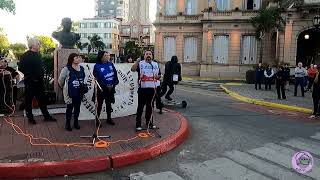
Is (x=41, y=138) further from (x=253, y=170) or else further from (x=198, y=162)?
(x=253, y=170)

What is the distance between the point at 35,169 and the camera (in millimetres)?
5660

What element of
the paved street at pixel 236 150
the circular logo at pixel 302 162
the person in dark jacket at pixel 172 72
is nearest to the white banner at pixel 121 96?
the paved street at pixel 236 150

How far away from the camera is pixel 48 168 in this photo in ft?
18.8

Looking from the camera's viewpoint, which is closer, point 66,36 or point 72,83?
point 72,83

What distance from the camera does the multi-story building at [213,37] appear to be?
33.3 m

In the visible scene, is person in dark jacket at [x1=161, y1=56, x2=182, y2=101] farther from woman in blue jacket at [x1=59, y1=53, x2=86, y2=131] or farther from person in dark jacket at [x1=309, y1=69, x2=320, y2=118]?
woman in blue jacket at [x1=59, y1=53, x2=86, y2=131]

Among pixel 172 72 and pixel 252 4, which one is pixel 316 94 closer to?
pixel 172 72

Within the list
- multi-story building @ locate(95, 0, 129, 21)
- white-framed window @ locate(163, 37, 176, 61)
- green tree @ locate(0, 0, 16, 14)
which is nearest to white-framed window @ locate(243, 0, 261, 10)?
white-framed window @ locate(163, 37, 176, 61)

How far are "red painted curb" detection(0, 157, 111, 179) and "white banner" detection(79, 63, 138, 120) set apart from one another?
3.27 meters

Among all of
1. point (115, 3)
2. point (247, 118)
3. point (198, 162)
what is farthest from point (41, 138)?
point (115, 3)

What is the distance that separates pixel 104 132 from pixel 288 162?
374 centimetres

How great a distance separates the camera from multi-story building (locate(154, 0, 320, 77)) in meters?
33.3

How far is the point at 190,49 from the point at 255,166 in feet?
98.8

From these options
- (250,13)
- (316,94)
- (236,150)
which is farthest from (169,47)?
(236,150)
